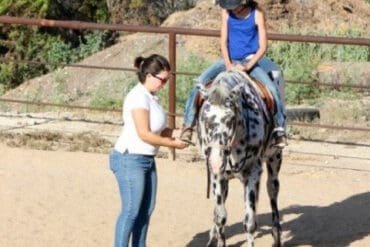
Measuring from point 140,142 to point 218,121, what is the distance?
0.58 metres

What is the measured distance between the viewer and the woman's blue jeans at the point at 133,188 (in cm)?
729

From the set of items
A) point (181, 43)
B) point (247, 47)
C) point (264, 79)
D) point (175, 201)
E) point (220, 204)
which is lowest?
point (175, 201)

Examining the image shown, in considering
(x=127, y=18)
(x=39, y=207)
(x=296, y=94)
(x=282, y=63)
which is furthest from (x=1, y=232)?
(x=127, y=18)

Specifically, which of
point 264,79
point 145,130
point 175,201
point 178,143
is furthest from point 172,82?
point 145,130

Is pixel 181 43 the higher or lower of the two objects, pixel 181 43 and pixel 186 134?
the higher

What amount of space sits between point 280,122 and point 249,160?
0.55m

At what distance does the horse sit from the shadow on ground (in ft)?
2.35

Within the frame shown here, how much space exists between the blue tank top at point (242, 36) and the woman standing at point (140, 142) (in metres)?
1.44

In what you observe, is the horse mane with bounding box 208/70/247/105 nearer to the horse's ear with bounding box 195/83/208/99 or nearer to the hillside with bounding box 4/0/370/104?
the horse's ear with bounding box 195/83/208/99

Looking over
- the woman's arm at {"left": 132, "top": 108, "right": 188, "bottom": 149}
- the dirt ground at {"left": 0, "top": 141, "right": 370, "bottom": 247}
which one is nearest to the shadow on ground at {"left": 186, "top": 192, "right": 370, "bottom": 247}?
the dirt ground at {"left": 0, "top": 141, "right": 370, "bottom": 247}

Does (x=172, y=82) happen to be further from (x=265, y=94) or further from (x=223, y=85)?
(x=223, y=85)

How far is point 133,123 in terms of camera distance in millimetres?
7242

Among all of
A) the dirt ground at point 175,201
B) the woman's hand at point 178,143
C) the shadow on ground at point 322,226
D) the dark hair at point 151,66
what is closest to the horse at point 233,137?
the woman's hand at point 178,143

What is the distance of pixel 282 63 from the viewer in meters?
16.5
